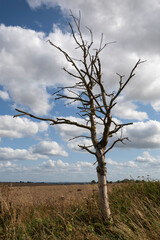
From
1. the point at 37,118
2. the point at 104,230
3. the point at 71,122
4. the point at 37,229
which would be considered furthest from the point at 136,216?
the point at 37,118

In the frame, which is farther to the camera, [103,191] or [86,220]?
[86,220]

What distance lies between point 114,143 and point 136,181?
464 cm

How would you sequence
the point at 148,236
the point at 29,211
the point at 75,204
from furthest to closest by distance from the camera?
the point at 75,204 < the point at 29,211 < the point at 148,236

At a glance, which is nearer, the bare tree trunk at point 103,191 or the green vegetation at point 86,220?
the green vegetation at point 86,220

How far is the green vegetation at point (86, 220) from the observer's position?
15.1ft

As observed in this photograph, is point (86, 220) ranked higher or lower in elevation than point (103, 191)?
lower

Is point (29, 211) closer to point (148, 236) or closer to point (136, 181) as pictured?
point (148, 236)

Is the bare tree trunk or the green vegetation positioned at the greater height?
the bare tree trunk

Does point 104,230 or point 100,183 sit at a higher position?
point 100,183

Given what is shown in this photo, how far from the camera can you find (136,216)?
5.69 metres

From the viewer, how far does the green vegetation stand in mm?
4601

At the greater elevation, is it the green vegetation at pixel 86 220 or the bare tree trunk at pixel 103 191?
the bare tree trunk at pixel 103 191

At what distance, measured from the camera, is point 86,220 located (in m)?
5.93

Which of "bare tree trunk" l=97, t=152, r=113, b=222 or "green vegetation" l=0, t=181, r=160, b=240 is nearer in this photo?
"green vegetation" l=0, t=181, r=160, b=240
